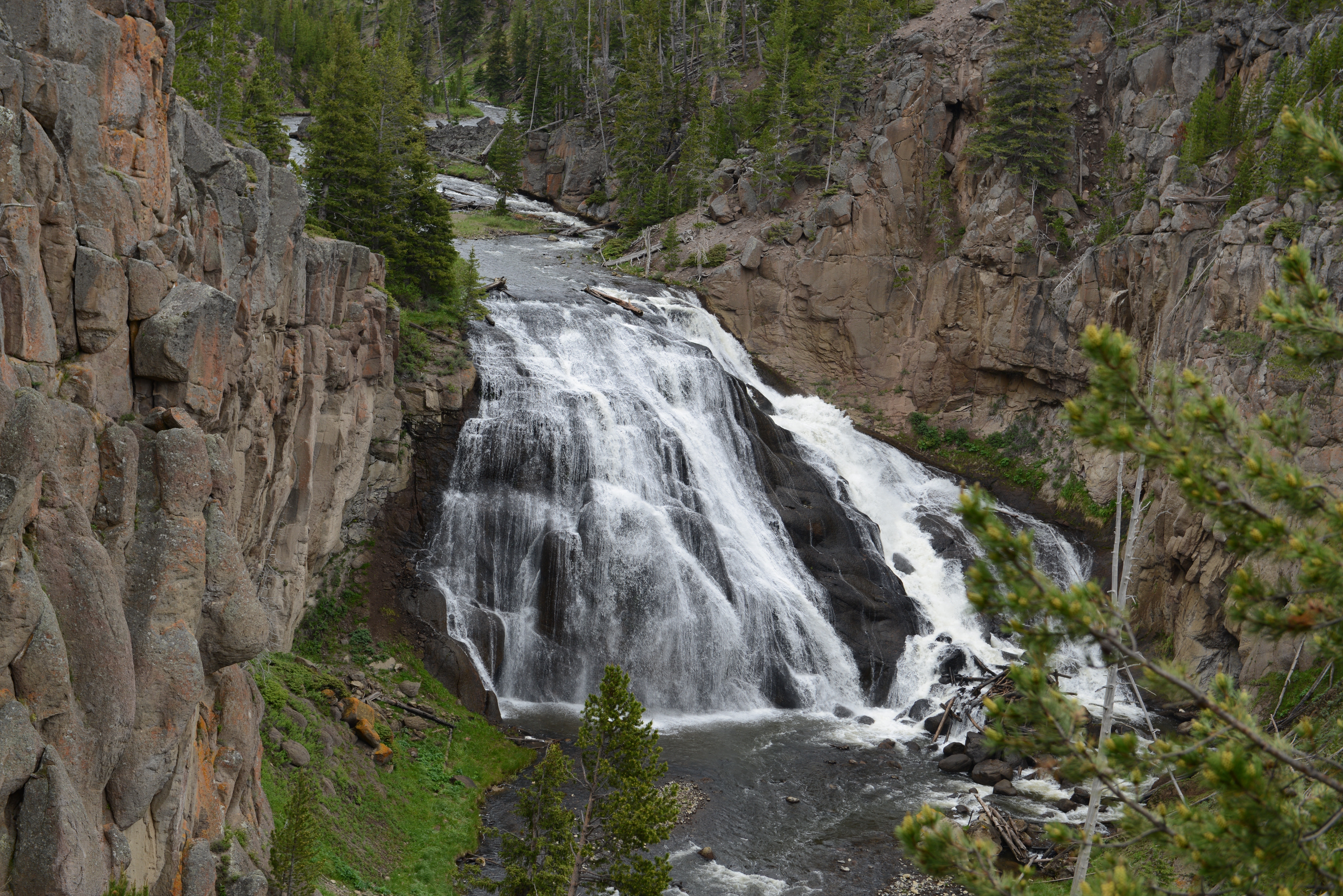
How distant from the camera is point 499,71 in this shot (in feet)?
323

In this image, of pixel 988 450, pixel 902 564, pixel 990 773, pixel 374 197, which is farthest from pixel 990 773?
pixel 374 197

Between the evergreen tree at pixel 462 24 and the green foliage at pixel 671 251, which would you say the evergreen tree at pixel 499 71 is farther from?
the green foliage at pixel 671 251

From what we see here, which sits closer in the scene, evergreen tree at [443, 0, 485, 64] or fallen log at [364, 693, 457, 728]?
fallen log at [364, 693, 457, 728]

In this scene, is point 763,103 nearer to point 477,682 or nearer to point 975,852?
point 477,682

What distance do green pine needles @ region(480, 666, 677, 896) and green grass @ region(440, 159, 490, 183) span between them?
68655mm

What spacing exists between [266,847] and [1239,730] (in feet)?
52.5

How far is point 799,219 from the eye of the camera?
178 feet

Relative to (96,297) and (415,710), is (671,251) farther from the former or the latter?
(96,297)

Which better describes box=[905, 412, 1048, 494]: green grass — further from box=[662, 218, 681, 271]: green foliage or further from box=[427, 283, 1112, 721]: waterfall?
box=[662, 218, 681, 271]: green foliage

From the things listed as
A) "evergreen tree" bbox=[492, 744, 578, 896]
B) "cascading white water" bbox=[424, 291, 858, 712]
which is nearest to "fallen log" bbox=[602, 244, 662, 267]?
"cascading white water" bbox=[424, 291, 858, 712]

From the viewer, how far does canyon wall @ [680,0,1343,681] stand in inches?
1608

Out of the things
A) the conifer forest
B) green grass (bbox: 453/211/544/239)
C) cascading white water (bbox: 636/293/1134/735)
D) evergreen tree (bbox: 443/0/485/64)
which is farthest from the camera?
evergreen tree (bbox: 443/0/485/64)

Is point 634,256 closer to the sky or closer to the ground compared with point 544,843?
closer to the sky

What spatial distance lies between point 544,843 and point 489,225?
56.0 meters
